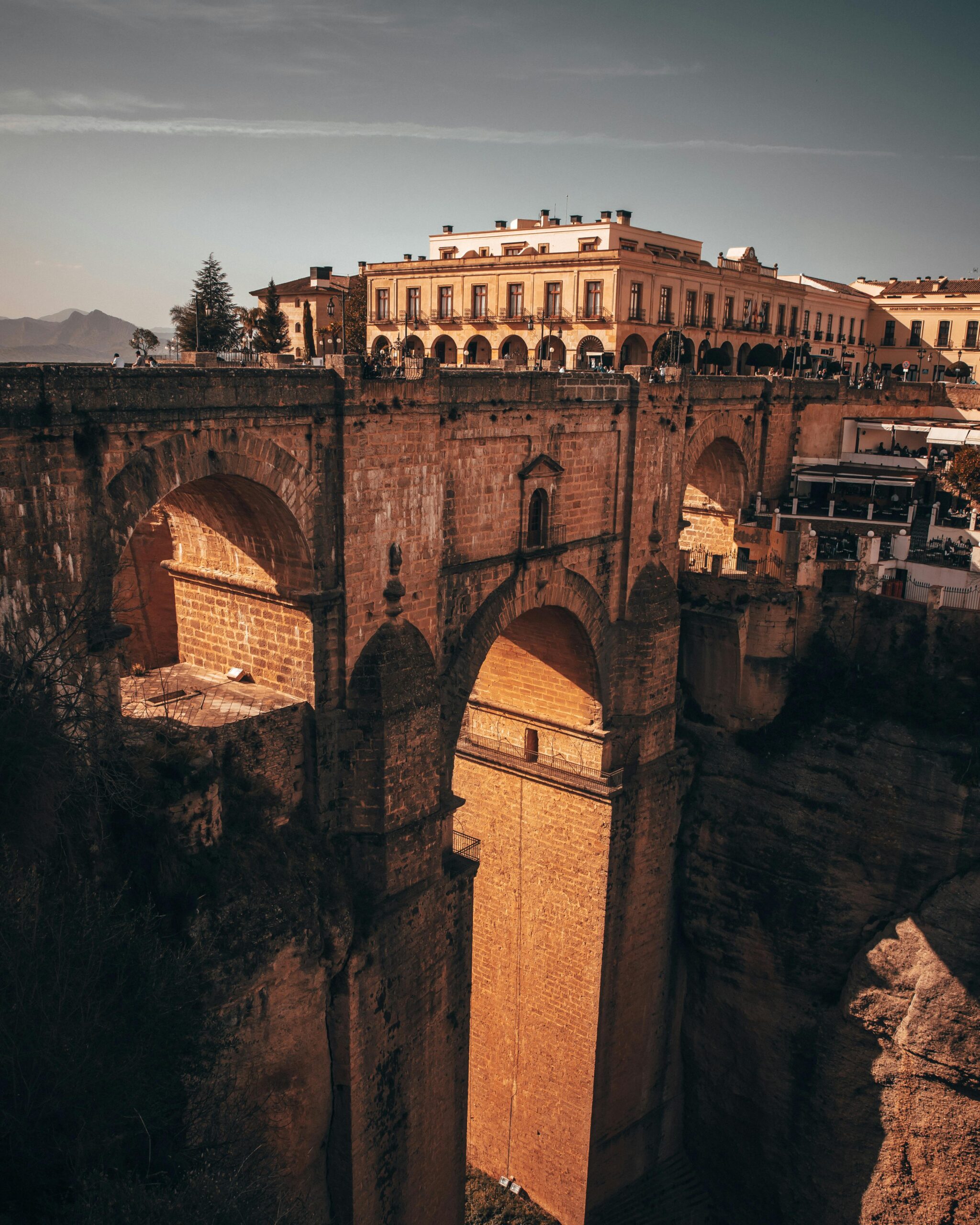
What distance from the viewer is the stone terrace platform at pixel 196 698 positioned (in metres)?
12.6

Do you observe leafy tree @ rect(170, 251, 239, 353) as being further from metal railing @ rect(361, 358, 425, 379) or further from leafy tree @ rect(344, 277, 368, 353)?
metal railing @ rect(361, 358, 425, 379)

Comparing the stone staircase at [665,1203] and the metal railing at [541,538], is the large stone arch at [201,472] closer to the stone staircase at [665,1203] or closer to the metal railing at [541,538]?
the metal railing at [541,538]

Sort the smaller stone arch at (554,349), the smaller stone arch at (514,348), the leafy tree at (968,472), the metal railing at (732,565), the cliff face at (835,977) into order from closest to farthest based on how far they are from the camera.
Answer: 1. the cliff face at (835,977)
2. the metal railing at (732,565)
3. the leafy tree at (968,472)
4. the smaller stone arch at (554,349)
5. the smaller stone arch at (514,348)

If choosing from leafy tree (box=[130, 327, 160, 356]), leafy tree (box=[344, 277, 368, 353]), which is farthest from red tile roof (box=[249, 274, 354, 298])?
leafy tree (box=[130, 327, 160, 356])

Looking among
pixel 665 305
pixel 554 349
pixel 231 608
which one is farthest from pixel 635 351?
pixel 231 608

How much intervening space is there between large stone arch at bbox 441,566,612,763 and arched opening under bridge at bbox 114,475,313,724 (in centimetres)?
284

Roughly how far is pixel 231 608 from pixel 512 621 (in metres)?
5.15

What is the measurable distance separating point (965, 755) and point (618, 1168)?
430 inches

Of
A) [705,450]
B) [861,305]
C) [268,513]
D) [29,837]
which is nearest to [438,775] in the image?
[268,513]

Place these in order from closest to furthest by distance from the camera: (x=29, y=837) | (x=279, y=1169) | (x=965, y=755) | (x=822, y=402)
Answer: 1. (x=29, y=837)
2. (x=279, y=1169)
3. (x=965, y=755)
4. (x=822, y=402)

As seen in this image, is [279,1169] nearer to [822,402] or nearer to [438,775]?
[438,775]

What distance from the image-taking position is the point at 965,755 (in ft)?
62.7

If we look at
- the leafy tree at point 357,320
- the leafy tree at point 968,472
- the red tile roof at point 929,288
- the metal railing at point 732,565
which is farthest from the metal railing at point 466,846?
the red tile roof at point 929,288

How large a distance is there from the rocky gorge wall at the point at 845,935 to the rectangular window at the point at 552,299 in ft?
63.0
